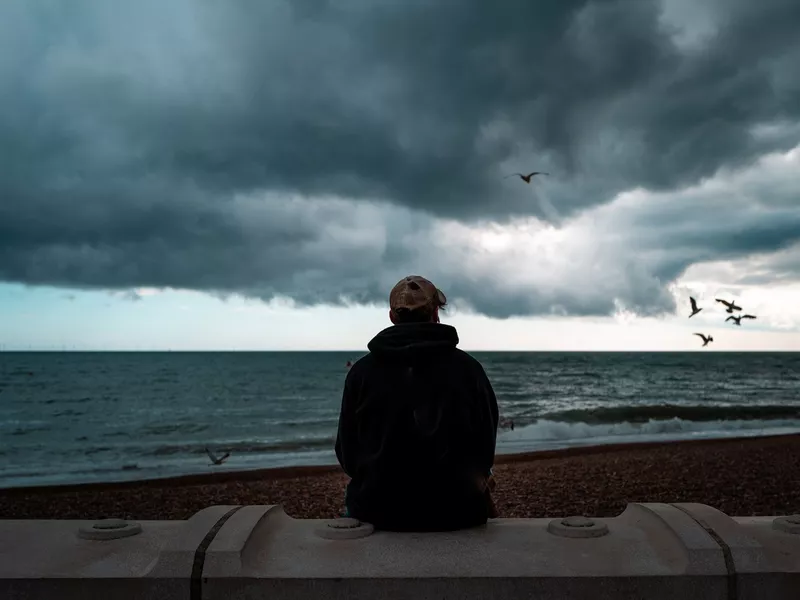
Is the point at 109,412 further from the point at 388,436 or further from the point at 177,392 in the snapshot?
the point at 388,436

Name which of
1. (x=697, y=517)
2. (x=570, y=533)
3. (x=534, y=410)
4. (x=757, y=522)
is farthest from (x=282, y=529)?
(x=534, y=410)

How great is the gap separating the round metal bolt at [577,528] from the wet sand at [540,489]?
6.06 m

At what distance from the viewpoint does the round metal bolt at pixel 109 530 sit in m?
2.94

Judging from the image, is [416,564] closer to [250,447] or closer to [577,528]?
[577,528]

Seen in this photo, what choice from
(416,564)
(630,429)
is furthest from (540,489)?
(630,429)

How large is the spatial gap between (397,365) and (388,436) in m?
0.31

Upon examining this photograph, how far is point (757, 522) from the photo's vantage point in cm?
306

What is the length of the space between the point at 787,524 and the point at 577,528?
912 mm

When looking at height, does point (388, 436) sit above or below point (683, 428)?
above

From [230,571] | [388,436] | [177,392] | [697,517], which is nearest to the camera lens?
[230,571]

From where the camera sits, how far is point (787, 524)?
115 inches

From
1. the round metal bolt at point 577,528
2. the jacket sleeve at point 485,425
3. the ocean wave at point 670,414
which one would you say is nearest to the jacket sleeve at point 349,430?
the jacket sleeve at point 485,425

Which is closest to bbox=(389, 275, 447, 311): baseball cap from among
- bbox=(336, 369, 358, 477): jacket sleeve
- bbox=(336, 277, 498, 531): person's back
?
bbox=(336, 277, 498, 531): person's back

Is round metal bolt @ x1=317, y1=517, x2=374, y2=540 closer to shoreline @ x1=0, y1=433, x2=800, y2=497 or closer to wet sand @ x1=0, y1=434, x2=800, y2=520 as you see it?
wet sand @ x1=0, y1=434, x2=800, y2=520
